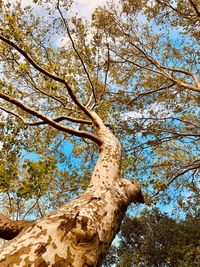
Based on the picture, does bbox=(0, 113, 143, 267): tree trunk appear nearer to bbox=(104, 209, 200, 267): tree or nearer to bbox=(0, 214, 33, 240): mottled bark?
bbox=(0, 214, 33, 240): mottled bark

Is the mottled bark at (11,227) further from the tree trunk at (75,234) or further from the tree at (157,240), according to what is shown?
the tree at (157,240)

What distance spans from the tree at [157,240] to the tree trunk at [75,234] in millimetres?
14006

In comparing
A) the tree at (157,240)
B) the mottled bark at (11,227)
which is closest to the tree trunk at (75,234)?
the mottled bark at (11,227)

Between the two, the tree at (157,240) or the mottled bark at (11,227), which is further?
the tree at (157,240)

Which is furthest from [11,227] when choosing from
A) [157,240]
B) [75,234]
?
[157,240]

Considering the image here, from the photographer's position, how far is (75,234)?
2439mm

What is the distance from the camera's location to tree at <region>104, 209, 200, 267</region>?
691 inches

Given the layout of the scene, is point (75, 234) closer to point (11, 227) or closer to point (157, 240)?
point (11, 227)

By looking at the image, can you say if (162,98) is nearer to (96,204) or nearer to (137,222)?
(96,204)

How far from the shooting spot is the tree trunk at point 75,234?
2.14m

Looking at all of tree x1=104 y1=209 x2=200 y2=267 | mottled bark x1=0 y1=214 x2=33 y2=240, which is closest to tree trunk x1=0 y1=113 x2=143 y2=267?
mottled bark x1=0 y1=214 x2=33 y2=240

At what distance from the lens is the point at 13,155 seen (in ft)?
22.8

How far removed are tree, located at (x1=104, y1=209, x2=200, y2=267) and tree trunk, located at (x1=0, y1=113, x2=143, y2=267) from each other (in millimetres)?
14006

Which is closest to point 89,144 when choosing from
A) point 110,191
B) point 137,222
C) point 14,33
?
point 14,33
